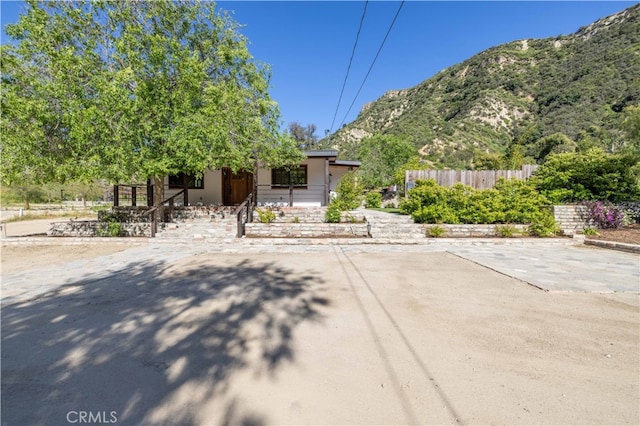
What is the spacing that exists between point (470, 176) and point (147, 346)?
15.7m

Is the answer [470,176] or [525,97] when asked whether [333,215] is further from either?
[525,97]

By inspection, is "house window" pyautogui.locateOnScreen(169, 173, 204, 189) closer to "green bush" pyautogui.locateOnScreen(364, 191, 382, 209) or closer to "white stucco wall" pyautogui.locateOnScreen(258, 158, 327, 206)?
"white stucco wall" pyautogui.locateOnScreen(258, 158, 327, 206)

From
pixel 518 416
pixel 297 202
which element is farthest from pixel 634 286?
pixel 297 202

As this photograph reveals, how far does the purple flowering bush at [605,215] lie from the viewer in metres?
10.6

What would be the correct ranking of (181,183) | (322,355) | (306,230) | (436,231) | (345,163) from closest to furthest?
(322,355)
(436,231)
(306,230)
(181,183)
(345,163)

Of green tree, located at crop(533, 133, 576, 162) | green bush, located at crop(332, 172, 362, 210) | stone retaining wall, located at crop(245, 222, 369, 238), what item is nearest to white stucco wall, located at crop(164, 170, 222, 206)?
stone retaining wall, located at crop(245, 222, 369, 238)

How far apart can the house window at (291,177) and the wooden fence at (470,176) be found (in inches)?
221

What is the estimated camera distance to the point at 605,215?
10.6 metres

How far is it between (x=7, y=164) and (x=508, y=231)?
652 inches

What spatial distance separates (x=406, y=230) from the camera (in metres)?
10.6

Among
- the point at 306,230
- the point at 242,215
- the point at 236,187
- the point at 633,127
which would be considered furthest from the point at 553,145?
the point at 242,215

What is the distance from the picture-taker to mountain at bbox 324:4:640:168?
3834 cm

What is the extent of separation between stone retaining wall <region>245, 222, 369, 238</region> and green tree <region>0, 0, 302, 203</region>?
2577 mm

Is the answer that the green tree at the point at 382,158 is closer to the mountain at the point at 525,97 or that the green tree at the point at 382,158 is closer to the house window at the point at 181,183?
the mountain at the point at 525,97
